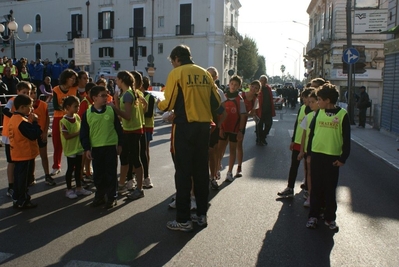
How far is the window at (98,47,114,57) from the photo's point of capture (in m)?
50.0

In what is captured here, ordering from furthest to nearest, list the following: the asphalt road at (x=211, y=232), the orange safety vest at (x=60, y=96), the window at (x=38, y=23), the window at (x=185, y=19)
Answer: the window at (x=38, y=23), the window at (x=185, y=19), the orange safety vest at (x=60, y=96), the asphalt road at (x=211, y=232)

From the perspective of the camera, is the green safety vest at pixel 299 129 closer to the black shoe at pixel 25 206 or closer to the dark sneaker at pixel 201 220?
the dark sneaker at pixel 201 220

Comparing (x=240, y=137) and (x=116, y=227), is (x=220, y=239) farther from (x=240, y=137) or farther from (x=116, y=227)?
(x=240, y=137)

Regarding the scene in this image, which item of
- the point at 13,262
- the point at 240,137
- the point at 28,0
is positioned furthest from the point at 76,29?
the point at 13,262

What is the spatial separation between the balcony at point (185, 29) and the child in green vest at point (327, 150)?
42084mm

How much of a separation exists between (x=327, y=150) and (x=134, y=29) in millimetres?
45501

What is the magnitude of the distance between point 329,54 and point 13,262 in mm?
41181

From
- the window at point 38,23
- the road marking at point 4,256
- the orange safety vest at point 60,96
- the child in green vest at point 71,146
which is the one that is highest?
the window at point 38,23

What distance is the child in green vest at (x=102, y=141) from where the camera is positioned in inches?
235

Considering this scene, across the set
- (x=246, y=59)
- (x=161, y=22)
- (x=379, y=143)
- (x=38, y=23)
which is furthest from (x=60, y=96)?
(x=246, y=59)

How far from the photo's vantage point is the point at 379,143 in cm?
1405

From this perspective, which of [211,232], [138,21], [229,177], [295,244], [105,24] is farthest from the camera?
[105,24]

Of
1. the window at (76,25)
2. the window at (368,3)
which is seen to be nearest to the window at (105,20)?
the window at (76,25)

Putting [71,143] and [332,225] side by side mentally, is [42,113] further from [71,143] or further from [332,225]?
[332,225]
